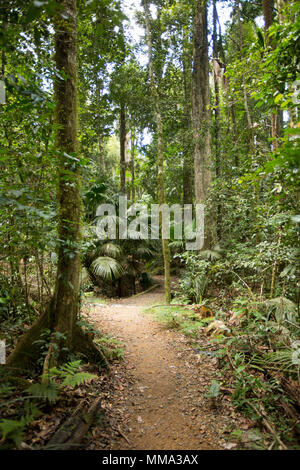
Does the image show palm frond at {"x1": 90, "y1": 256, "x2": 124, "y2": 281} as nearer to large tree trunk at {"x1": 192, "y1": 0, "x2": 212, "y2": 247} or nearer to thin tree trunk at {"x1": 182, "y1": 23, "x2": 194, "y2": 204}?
large tree trunk at {"x1": 192, "y1": 0, "x2": 212, "y2": 247}

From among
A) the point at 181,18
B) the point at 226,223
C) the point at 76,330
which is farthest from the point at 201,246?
the point at 181,18

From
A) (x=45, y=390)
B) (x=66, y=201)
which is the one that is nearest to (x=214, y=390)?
(x=45, y=390)

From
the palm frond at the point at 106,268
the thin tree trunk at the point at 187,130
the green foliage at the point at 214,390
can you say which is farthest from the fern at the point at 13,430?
the thin tree trunk at the point at 187,130

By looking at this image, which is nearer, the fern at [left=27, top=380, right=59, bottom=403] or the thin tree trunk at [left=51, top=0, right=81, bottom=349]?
the fern at [left=27, top=380, right=59, bottom=403]

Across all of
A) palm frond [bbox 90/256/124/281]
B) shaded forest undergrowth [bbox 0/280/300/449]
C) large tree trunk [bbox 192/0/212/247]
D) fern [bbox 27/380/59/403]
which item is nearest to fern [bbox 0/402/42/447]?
shaded forest undergrowth [bbox 0/280/300/449]

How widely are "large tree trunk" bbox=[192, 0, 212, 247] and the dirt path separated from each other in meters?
4.86

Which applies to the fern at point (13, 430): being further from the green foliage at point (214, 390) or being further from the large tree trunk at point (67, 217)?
the green foliage at point (214, 390)

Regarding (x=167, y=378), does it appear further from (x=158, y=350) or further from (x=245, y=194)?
(x=245, y=194)

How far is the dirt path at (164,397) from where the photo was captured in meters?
2.71

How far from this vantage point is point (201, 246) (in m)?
8.33

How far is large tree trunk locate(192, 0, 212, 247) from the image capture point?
862cm

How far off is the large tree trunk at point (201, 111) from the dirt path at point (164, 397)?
486 cm

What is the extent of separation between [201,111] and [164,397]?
8377 mm
